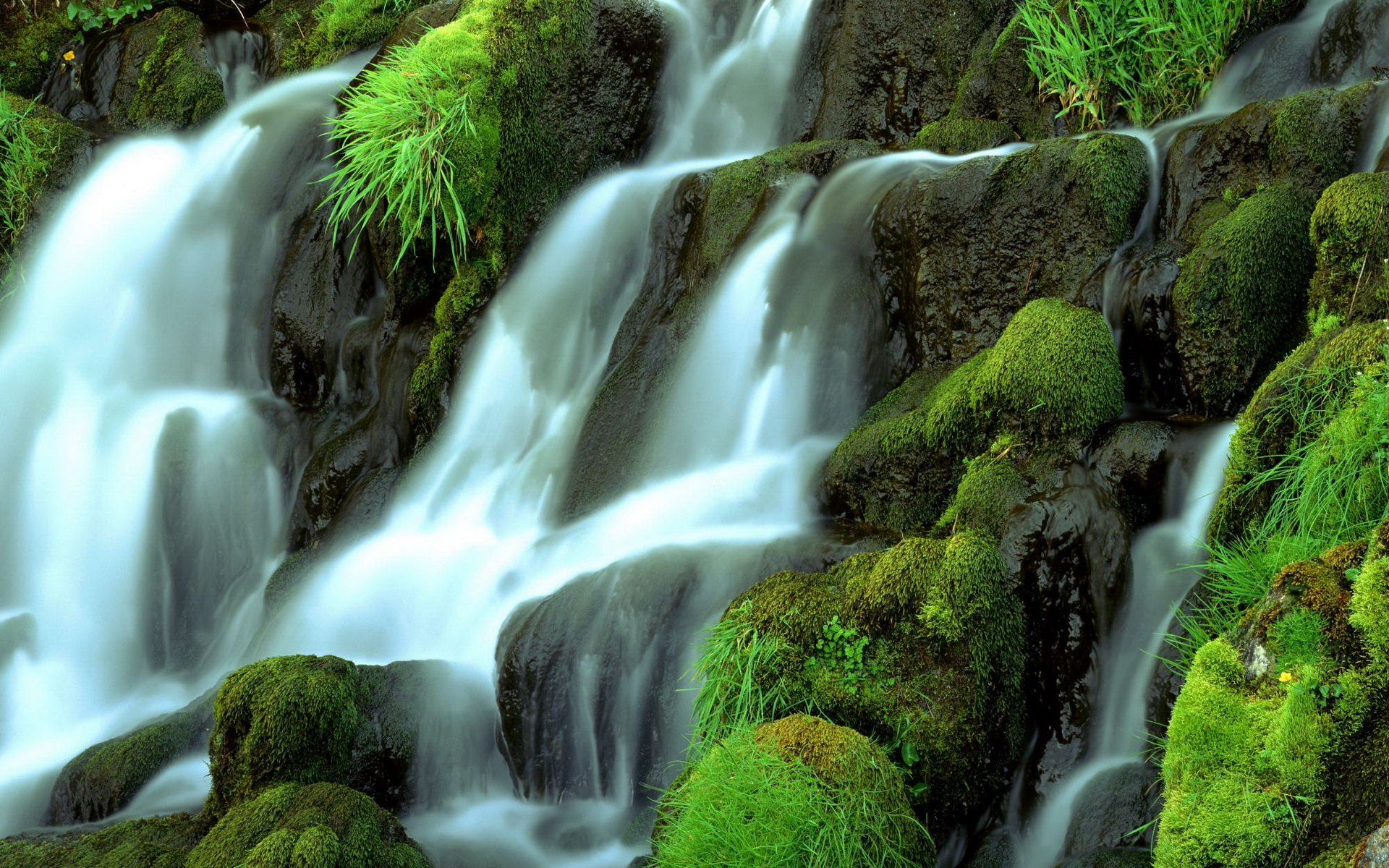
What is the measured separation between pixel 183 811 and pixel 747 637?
2.21m

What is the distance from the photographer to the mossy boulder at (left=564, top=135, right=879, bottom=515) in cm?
557

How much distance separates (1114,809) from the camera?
10.8 feet

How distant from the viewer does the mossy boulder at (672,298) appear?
557 cm

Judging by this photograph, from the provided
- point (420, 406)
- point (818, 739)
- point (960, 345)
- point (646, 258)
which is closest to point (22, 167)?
→ point (420, 406)

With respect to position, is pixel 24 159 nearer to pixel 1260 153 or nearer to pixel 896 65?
pixel 896 65

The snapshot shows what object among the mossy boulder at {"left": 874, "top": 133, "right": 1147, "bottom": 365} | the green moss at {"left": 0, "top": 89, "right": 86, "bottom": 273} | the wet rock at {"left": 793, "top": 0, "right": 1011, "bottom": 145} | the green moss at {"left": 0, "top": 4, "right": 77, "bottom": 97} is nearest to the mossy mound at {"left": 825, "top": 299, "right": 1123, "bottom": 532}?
the mossy boulder at {"left": 874, "top": 133, "right": 1147, "bottom": 365}

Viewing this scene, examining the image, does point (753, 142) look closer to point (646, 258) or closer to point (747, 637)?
point (646, 258)

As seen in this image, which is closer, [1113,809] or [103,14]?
[1113,809]

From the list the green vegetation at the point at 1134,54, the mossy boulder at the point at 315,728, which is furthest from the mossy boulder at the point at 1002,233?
the mossy boulder at the point at 315,728

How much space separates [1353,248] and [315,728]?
4.05 metres

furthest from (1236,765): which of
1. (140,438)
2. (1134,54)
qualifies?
(140,438)

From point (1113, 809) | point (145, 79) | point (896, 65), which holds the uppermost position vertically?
point (145, 79)

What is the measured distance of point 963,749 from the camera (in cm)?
345

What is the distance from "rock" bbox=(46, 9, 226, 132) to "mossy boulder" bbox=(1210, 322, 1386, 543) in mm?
7637
